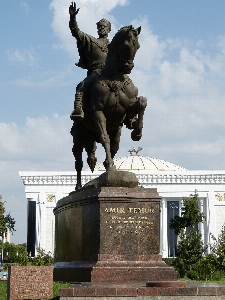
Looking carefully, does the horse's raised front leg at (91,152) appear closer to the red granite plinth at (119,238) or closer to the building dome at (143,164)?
the red granite plinth at (119,238)

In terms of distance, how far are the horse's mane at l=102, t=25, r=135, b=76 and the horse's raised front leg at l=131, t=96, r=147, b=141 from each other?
746 millimetres

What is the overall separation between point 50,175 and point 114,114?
5432cm

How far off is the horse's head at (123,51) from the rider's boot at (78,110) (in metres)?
0.64

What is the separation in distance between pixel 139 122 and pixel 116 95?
0.66 metres

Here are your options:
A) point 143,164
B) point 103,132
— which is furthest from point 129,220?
point 143,164

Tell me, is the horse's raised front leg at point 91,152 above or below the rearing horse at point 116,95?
below

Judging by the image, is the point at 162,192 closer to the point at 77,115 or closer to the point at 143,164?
the point at 143,164

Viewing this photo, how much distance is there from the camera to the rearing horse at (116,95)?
11234 mm

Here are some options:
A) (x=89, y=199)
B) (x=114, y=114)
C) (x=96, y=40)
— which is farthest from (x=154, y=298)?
(x=96, y=40)

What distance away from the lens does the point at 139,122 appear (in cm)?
1169

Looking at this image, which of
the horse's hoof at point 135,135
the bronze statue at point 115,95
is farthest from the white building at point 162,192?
the bronze statue at point 115,95

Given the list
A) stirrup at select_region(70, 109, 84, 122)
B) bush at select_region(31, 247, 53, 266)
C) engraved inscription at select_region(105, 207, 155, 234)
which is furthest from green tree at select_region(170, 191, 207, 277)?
engraved inscription at select_region(105, 207, 155, 234)

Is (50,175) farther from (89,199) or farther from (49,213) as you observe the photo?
(89,199)

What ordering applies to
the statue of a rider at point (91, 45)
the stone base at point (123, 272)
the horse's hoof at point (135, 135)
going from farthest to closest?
the statue of a rider at point (91, 45) < the horse's hoof at point (135, 135) < the stone base at point (123, 272)
